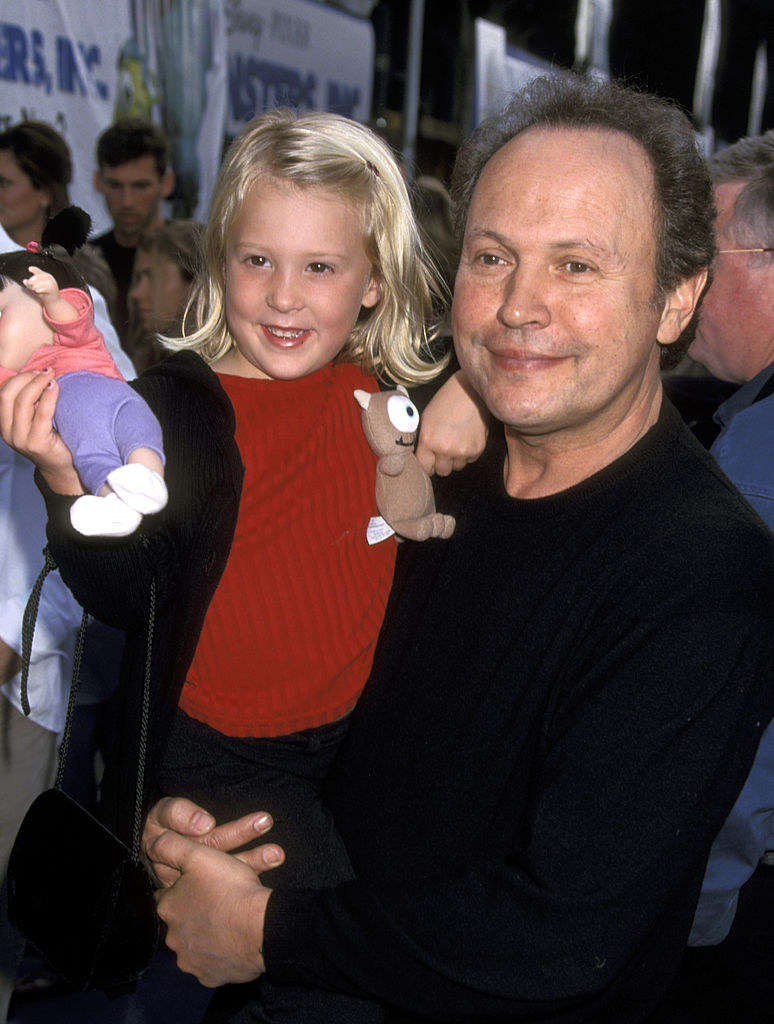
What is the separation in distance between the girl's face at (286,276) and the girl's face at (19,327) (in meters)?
0.43

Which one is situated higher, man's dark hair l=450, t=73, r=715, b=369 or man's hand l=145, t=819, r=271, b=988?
man's dark hair l=450, t=73, r=715, b=369

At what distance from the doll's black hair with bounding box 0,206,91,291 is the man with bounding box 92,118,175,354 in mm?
2955

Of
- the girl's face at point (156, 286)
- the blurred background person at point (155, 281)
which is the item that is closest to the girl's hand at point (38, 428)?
the blurred background person at point (155, 281)

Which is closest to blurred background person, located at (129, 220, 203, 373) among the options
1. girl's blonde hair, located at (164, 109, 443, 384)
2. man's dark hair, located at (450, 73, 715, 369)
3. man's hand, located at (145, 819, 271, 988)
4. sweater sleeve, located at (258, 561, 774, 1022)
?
girl's blonde hair, located at (164, 109, 443, 384)

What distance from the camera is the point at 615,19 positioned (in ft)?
45.1

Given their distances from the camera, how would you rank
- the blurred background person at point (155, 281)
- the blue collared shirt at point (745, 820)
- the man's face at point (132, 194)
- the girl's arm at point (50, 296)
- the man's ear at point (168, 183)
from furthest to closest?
the man's ear at point (168, 183)
the man's face at point (132, 194)
the blurred background person at point (155, 281)
the blue collared shirt at point (745, 820)
the girl's arm at point (50, 296)

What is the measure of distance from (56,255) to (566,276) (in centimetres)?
84

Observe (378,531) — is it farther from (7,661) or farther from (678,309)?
(7,661)

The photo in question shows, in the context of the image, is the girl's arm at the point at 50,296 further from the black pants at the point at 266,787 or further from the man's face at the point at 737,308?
the man's face at the point at 737,308

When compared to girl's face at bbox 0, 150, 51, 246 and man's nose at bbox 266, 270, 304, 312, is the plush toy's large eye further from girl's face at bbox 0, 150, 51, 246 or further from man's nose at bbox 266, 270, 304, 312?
girl's face at bbox 0, 150, 51, 246

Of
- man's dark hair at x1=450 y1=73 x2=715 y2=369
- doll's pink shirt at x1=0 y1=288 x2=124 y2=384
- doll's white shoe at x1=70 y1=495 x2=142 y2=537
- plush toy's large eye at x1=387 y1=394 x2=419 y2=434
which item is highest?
man's dark hair at x1=450 y1=73 x2=715 y2=369

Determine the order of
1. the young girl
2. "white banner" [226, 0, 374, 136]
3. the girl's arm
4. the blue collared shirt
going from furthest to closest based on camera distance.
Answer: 1. "white banner" [226, 0, 374, 136]
2. the blue collared shirt
3. the young girl
4. the girl's arm

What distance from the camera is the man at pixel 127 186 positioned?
466cm

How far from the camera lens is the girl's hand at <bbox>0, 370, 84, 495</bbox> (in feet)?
4.57
